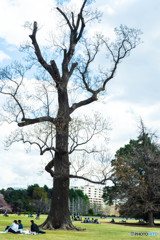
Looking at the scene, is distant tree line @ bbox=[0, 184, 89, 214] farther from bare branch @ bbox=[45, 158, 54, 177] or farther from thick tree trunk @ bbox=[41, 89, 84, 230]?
bare branch @ bbox=[45, 158, 54, 177]

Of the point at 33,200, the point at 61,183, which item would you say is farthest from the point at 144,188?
the point at 33,200

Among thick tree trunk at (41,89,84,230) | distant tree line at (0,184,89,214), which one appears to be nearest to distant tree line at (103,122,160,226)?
thick tree trunk at (41,89,84,230)

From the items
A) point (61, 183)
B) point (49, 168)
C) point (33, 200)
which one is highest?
point (33, 200)

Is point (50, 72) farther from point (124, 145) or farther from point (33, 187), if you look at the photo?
point (33, 187)

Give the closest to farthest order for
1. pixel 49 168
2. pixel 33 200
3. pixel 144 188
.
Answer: pixel 49 168 → pixel 144 188 → pixel 33 200

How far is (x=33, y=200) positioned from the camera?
95.1 metres

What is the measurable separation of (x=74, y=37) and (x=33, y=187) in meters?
86.9

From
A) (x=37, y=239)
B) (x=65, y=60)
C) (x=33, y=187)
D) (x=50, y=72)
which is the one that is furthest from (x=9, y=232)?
(x=33, y=187)

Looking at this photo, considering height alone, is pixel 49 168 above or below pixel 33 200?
below

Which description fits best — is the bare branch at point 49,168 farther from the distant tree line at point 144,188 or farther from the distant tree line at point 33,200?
the distant tree line at point 33,200

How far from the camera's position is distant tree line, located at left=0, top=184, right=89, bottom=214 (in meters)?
84.2

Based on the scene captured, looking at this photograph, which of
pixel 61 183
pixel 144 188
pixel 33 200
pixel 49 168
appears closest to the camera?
pixel 61 183

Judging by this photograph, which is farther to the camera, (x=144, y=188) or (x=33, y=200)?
(x=33, y=200)

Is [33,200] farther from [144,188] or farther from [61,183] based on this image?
[61,183]
